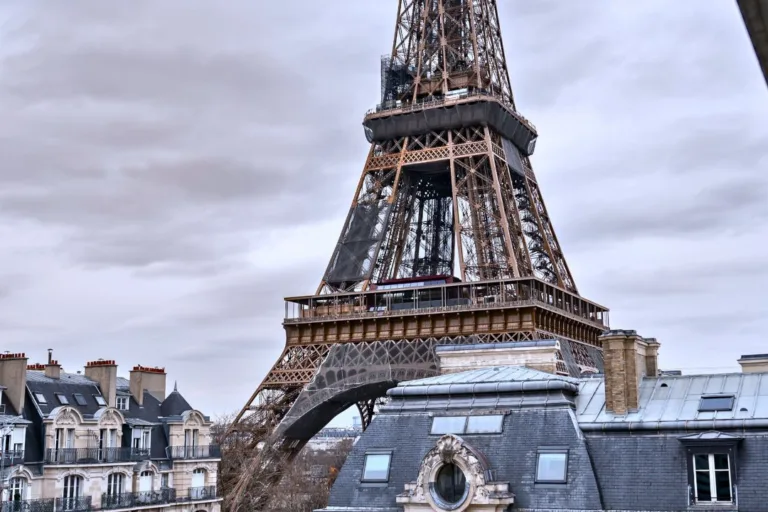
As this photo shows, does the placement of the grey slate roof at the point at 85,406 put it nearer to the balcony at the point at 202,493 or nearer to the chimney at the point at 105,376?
the chimney at the point at 105,376

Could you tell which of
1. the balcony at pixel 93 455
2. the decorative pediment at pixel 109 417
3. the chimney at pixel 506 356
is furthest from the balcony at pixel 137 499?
the chimney at pixel 506 356

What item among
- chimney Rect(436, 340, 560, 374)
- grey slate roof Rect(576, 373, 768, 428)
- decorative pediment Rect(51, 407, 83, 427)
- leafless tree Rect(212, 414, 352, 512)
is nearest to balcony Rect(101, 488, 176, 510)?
decorative pediment Rect(51, 407, 83, 427)

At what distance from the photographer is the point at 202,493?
1921 inches

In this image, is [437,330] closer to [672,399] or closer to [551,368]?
[551,368]

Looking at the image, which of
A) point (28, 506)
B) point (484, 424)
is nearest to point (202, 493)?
point (28, 506)

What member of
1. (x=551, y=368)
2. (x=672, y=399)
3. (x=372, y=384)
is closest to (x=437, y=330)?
(x=372, y=384)

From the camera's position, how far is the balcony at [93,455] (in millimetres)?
40312

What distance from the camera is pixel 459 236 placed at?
5581cm

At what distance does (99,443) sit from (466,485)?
2700 cm

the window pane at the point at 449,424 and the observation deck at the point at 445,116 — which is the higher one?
the observation deck at the point at 445,116

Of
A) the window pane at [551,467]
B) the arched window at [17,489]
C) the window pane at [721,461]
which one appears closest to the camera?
the window pane at [721,461]

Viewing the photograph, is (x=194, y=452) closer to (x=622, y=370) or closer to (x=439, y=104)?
(x=439, y=104)

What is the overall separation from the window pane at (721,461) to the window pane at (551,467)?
304cm

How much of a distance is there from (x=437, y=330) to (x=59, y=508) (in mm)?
21704
